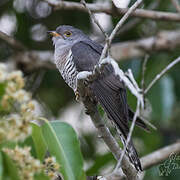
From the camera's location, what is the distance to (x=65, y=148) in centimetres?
247

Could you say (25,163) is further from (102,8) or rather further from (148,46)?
(148,46)

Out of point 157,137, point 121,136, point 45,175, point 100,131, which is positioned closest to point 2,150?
point 45,175

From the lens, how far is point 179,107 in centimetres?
594

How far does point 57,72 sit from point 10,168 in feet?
13.8

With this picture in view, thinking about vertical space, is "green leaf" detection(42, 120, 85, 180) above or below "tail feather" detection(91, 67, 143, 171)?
above

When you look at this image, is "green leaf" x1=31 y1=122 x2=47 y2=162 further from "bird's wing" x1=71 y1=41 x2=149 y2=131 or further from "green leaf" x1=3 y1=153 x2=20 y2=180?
"bird's wing" x1=71 y1=41 x2=149 y2=131

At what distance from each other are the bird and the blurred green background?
139 centimetres

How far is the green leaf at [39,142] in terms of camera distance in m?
2.32

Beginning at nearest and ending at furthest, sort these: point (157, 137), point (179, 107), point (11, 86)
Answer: point (11, 86), point (157, 137), point (179, 107)

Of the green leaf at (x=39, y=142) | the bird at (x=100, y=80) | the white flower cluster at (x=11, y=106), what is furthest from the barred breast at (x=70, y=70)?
the white flower cluster at (x=11, y=106)

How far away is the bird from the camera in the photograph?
3262 mm

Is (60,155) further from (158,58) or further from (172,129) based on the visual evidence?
(172,129)

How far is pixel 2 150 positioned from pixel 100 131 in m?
1.04

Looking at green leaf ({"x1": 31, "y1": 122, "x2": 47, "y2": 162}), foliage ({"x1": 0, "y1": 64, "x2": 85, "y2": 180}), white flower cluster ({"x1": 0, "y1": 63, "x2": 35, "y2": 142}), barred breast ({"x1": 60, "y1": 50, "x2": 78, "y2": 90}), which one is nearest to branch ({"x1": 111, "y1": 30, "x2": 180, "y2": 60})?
barred breast ({"x1": 60, "y1": 50, "x2": 78, "y2": 90})
